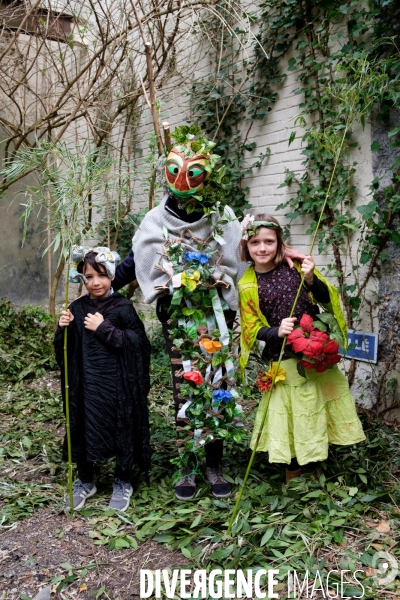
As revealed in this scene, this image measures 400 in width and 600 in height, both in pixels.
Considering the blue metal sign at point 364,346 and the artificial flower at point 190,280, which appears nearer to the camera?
the artificial flower at point 190,280

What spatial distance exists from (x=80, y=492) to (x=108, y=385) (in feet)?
2.00

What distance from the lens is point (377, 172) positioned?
3.57m

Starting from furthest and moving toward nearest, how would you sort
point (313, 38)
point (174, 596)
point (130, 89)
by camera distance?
point (130, 89)
point (313, 38)
point (174, 596)

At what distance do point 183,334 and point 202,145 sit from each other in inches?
38.0

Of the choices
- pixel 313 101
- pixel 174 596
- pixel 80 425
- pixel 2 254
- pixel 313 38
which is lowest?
pixel 174 596

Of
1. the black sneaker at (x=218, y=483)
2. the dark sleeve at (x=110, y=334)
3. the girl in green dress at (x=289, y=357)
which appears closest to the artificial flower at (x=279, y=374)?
the girl in green dress at (x=289, y=357)

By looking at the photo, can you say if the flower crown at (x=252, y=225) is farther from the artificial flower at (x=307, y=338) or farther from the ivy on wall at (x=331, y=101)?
the ivy on wall at (x=331, y=101)

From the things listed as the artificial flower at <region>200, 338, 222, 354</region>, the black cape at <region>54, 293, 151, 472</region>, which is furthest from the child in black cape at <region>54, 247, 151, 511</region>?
the artificial flower at <region>200, 338, 222, 354</region>

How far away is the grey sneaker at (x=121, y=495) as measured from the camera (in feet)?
8.81

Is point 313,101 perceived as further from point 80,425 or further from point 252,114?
point 80,425

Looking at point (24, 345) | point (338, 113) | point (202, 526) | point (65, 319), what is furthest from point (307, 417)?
point (24, 345)

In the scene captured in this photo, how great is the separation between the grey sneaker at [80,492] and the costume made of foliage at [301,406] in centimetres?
93

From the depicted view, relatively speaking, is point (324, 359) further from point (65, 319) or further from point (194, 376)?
point (65, 319)

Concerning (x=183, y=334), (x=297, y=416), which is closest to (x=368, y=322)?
(x=297, y=416)
